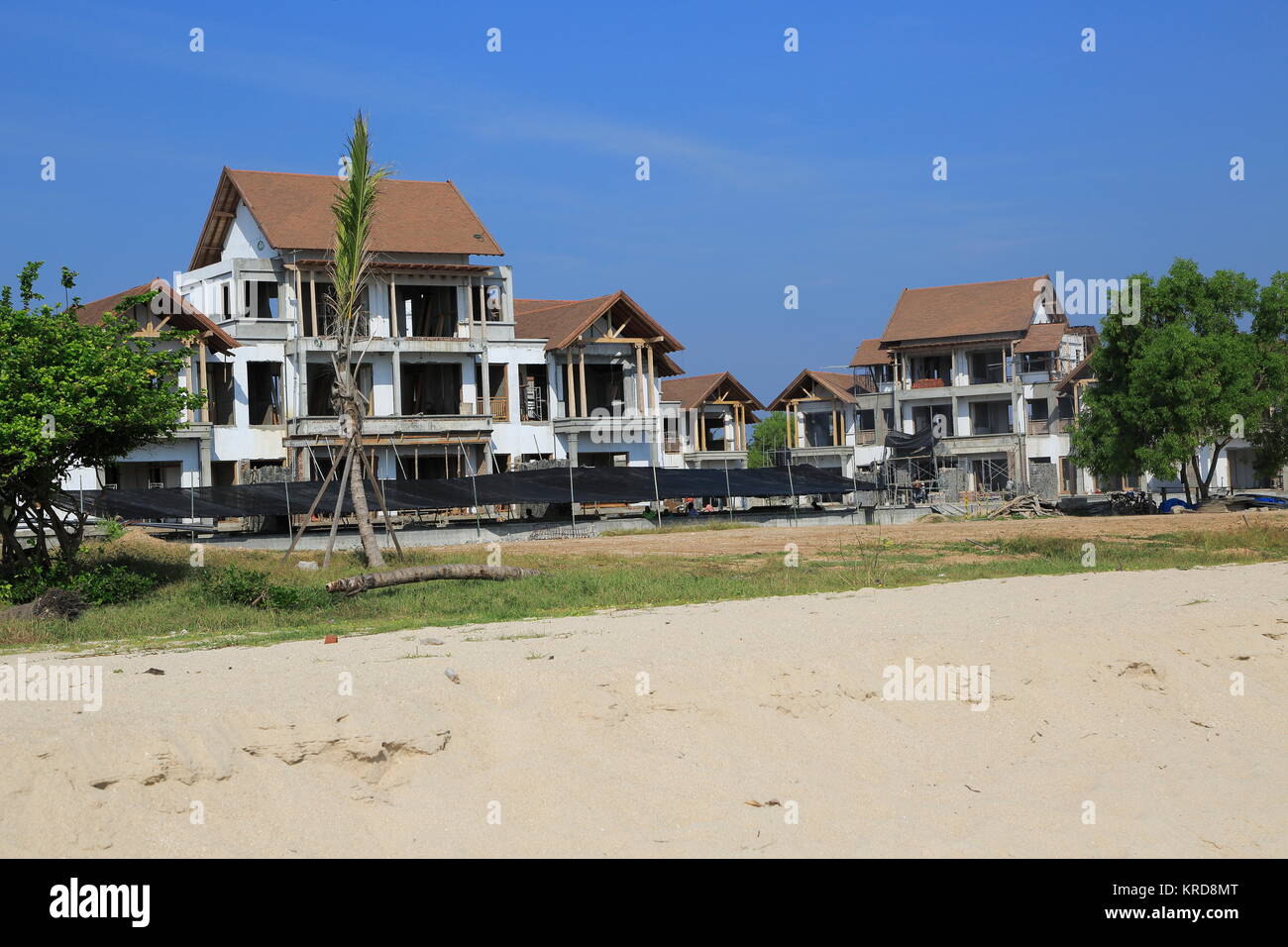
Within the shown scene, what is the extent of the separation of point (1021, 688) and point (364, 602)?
8827 millimetres

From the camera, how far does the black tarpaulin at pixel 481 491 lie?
30.5 meters

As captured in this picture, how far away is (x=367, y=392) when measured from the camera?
147 feet

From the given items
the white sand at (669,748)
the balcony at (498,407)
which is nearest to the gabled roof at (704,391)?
the balcony at (498,407)

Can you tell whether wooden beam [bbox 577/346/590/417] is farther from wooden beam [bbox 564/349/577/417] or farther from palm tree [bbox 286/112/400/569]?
palm tree [bbox 286/112/400/569]

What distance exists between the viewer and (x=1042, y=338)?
2486 inches

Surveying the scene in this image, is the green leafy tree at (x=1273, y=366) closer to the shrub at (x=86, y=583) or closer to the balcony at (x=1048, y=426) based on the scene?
the balcony at (x=1048, y=426)

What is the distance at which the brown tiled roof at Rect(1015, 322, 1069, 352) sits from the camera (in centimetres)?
6219

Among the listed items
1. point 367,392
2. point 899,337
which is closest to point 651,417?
point 367,392

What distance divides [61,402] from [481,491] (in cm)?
1707

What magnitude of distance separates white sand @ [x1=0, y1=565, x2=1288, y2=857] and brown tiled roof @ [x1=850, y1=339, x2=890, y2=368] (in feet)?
176

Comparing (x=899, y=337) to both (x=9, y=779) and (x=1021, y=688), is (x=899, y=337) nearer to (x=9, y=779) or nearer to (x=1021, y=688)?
(x=1021, y=688)

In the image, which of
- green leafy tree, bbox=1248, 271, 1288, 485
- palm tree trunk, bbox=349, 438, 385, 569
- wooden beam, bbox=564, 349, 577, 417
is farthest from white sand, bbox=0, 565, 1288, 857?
wooden beam, bbox=564, 349, 577, 417

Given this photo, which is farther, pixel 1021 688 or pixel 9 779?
pixel 1021 688

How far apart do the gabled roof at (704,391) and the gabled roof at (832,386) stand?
222 cm
